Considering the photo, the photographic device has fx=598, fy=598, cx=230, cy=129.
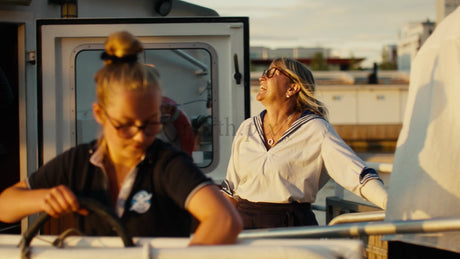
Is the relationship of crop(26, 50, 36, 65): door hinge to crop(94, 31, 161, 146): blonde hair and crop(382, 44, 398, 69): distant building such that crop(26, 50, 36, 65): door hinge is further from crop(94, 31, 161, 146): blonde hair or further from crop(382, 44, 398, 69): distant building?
crop(382, 44, 398, 69): distant building

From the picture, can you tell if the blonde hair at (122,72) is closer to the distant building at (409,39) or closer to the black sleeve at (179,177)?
the black sleeve at (179,177)

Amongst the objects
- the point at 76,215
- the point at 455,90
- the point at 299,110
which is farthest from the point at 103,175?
the point at 299,110

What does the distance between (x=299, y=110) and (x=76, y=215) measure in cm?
181

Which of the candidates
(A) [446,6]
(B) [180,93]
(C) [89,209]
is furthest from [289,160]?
(A) [446,6]

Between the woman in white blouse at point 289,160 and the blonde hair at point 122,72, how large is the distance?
1.40 metres

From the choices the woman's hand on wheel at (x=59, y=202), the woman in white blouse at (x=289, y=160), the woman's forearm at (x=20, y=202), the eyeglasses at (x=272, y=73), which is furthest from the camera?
the eyeglasses at (x=272, y=73)

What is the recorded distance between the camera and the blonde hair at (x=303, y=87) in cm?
351

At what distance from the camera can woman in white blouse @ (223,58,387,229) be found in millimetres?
3127

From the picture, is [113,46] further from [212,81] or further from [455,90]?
[212,81]

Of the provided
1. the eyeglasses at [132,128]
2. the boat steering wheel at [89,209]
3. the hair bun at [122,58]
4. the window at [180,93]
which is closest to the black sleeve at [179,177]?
the eyeglasses at [132,128]

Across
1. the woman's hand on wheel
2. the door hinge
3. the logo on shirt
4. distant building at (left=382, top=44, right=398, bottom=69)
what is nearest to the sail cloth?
the logo on shirt

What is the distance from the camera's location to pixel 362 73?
33062 millimetres

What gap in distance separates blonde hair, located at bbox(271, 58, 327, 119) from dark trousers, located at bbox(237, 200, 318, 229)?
0.59 metres

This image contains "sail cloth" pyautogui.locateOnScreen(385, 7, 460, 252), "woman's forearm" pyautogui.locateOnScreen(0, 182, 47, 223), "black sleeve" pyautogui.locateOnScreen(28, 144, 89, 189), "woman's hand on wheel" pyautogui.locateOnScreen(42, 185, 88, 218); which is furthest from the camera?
"sail cloth" pyautogui.locateOnScreen(385, 7, 460, 252)
